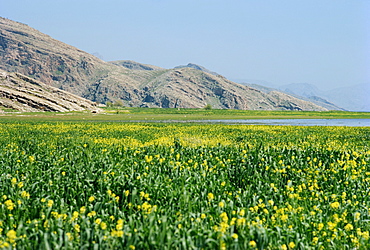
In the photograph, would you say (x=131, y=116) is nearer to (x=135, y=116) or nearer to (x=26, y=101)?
(x=135, y=116)

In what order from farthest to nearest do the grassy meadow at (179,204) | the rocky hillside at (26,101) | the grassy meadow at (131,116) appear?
the rocky hillside at (26,101), the grassy meadow at (131,116), the grassy meadow at (179,204)

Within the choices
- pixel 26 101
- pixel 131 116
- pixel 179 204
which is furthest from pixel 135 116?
pixel 179 204

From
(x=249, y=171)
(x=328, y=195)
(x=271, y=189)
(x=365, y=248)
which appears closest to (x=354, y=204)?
(x=328, y=195)

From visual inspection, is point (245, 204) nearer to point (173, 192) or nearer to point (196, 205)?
point (196, 205)

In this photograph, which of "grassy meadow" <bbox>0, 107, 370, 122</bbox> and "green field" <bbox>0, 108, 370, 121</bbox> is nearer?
"grassy meadow" <bbox>0, 107, 370, 122</bbox>

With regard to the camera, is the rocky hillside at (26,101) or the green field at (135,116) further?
the rocky hillside at (26,101)

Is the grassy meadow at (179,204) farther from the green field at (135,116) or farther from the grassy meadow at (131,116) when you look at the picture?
the green field at (135,116)

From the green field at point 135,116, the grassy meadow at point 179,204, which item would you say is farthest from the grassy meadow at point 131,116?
the grassy meadow at point 179,204

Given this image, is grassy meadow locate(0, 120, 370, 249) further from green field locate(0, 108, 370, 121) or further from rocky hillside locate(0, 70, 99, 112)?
rocky hillside locate(0, 70, 99, 112)

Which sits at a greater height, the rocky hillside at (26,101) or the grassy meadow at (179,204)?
the rocky hillside at (26,101)

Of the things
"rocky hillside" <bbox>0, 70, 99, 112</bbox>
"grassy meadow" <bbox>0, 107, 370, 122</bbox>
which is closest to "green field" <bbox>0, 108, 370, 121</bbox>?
"grassy meadow" <bbox>0, 107, 370, 122</bbox>

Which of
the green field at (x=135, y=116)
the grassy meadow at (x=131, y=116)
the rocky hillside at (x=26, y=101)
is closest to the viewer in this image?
the grassy meadow at (x=131, y=116)

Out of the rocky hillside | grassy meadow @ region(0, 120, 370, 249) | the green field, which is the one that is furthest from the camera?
the rocky hillside

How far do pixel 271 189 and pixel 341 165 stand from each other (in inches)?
225
